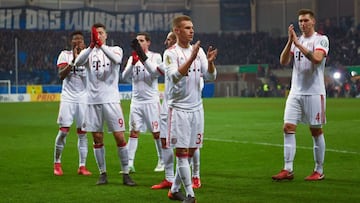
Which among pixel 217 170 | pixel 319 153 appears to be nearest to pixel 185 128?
pixel 319 153

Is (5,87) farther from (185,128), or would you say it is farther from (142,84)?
(185,128)

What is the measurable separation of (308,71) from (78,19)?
168 ft

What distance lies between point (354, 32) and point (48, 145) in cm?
4214

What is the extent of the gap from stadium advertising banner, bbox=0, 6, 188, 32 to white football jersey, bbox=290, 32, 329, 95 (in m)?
49.6

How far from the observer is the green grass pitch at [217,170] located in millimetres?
10094

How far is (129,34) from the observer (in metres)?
63.1

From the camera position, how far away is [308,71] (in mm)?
11656

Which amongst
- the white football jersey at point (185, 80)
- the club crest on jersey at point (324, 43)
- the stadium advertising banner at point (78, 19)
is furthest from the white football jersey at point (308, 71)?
the stadium advertising banner at point (78, 19)

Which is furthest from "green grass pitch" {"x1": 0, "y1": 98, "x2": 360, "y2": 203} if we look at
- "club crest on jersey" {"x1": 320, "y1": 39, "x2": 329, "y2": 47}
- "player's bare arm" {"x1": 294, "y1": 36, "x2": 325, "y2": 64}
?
"club crest on jersey" {"x1": 320, "y1": 39, "x2": 329, "y2": 47}

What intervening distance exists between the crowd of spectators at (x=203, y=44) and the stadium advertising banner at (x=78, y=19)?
32.6 inches

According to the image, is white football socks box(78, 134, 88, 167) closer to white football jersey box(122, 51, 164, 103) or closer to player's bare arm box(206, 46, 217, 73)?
white football jersey box(122, 51, 164, 103)

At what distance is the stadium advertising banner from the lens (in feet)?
193

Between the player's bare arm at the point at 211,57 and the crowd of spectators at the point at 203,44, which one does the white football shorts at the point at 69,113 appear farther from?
the crowd of spectators at the point at 203,44

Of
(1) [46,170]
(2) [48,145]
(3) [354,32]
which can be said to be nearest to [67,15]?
(3) [354,32]
